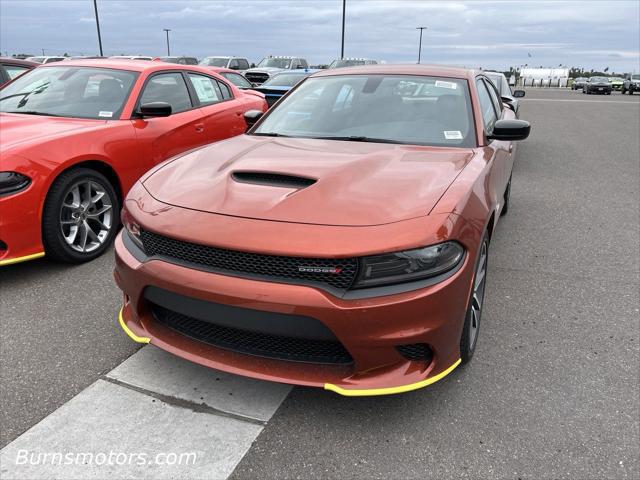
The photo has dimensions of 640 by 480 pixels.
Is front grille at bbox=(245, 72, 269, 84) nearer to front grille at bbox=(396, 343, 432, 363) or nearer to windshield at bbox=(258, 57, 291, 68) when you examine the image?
windshield at bbox=(258, 57, 291, 68)

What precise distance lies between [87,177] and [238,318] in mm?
2632

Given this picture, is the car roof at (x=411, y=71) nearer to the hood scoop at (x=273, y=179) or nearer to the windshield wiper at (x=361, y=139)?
the windshield wiper at (x=361, y=139)

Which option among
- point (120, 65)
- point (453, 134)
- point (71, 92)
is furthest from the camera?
point (120, 65)

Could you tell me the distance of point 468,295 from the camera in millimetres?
2332

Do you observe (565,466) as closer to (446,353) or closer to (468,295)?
(446,353)

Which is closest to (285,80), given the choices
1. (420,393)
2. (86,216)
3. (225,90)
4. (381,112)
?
(225,90)

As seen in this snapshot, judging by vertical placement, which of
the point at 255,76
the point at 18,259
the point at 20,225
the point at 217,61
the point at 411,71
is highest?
the point at 411,71

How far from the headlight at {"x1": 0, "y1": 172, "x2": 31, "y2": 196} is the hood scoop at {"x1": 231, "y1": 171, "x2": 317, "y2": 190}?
1894mm

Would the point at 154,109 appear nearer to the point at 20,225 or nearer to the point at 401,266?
the point at 20,225

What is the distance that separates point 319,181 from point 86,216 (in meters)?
2.52

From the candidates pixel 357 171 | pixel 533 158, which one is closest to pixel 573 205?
pixel 533 158

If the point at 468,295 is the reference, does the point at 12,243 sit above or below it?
below

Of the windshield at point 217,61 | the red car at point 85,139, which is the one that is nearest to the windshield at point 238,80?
the red car at point 85,139

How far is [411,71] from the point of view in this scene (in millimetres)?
3812
